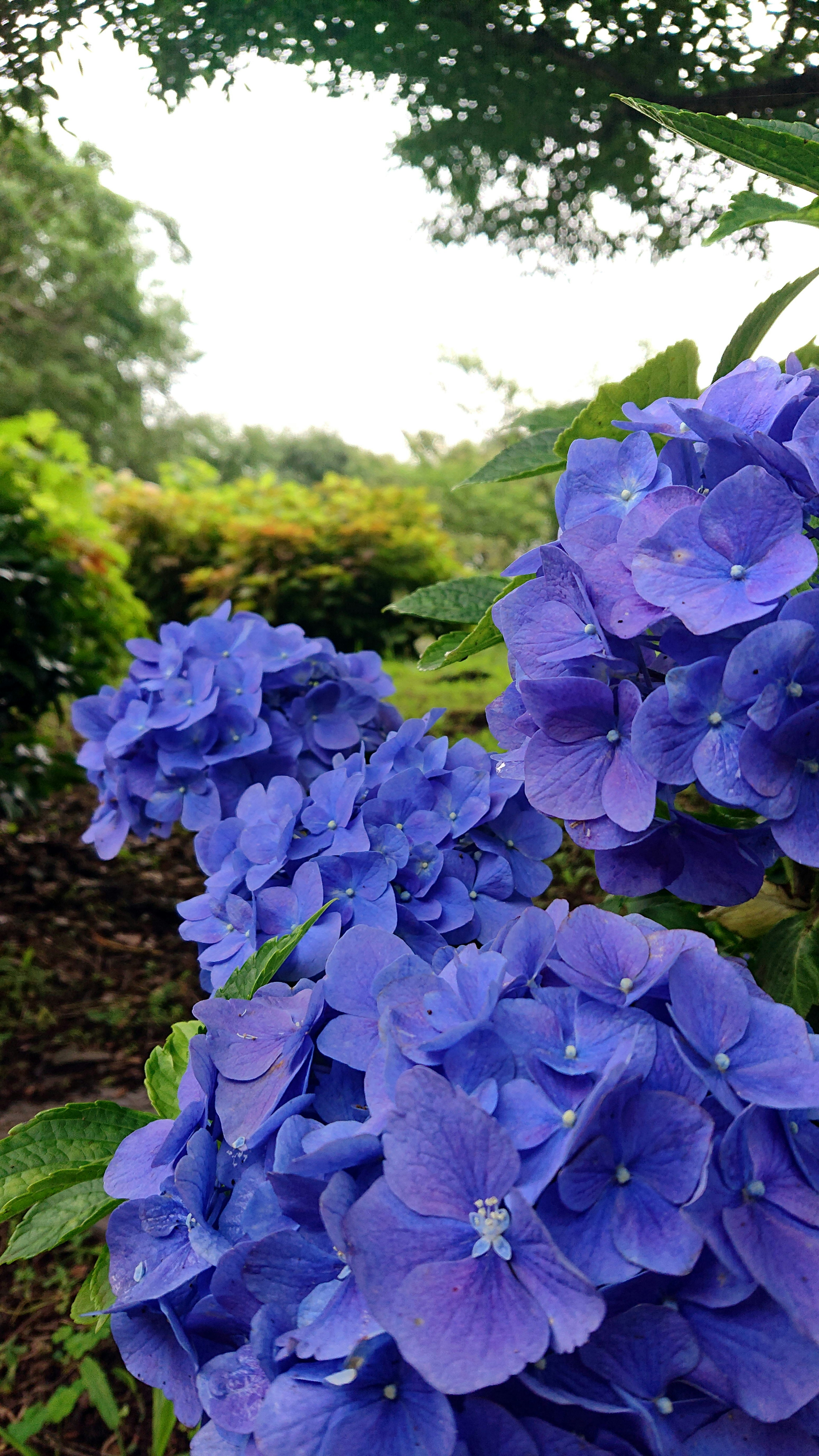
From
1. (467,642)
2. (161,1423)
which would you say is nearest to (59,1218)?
(161,1423)

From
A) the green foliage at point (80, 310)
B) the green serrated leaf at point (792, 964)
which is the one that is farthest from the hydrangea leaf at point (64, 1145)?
the green foliage at point (80, 310)

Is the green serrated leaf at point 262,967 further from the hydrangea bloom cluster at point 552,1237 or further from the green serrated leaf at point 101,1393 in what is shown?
the green serrated leaf at point 101,1393

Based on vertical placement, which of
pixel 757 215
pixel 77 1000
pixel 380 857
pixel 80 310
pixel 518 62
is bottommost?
pixel 77 1000

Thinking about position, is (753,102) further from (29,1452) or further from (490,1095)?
(29,1452)

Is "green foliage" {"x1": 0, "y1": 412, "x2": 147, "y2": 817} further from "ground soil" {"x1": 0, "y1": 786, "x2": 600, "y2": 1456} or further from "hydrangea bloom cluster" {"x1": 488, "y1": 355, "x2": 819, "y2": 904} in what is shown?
"hydrangea bloom cluster" {"x1": 488, "y1": 355, "x2": 819, "y2": 904}

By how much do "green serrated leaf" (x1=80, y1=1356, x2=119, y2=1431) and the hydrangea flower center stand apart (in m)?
1.08

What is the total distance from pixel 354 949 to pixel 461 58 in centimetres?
163

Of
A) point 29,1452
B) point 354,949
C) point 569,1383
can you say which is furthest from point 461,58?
point 29,1452

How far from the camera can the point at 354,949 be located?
0.65 meters

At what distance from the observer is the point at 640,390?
3.02ft

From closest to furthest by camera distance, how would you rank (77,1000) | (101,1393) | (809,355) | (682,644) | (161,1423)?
(682,644), (809,355), (161,1423), (101,1393), (77,1000)

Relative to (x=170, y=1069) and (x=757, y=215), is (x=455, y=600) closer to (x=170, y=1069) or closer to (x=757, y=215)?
(x=757, y=215)

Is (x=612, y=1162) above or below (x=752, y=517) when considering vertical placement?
below

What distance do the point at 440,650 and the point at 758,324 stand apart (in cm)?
45
